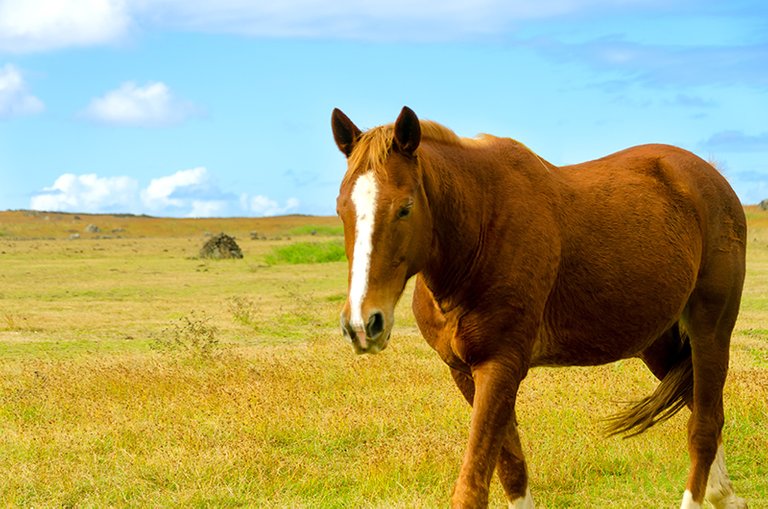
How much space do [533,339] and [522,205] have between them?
2.34ft

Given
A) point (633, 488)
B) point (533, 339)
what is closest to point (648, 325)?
point (533, 339)

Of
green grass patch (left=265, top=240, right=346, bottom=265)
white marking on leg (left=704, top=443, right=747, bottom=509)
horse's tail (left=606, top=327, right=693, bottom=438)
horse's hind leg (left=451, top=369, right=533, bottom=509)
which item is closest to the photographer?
horse's hind leg (left=451, top=369, right=533, bottom=509)

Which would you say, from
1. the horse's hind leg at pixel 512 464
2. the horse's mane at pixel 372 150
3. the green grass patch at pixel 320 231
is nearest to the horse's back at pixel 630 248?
the horse's hind leg at pixel 512 464

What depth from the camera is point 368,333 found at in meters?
→ 3.62

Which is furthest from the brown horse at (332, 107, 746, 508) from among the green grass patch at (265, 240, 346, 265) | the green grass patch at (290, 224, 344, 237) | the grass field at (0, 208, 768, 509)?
the green grass patch at (290, 224, 344, 237)

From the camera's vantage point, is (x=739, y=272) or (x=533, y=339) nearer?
(x=533, y=339)

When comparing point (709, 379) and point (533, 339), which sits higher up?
point (533, 339)

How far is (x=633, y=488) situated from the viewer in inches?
247

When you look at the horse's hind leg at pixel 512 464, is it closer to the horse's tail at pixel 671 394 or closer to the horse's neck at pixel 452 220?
the horse's neck at pixel 452 220

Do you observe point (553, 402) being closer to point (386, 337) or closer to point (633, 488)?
point (633, 488)

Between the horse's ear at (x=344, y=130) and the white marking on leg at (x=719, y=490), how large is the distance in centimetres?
336

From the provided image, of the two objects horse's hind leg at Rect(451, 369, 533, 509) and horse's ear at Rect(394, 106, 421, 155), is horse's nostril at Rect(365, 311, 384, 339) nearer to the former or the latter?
horse's ear at Rect(394, 106, 421, 155)

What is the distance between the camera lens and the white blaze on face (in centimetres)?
364

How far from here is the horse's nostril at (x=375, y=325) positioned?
11.9 feet
